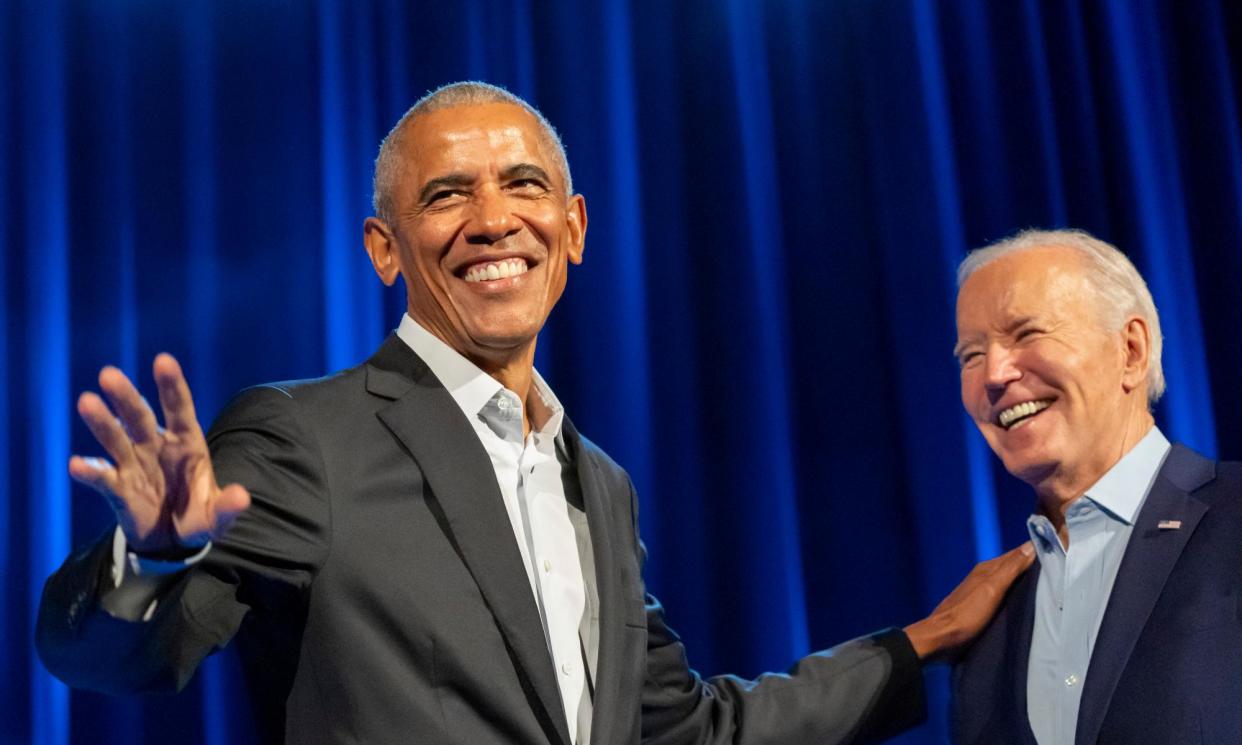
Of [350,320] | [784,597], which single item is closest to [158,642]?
[350,320]

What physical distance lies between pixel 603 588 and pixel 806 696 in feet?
2.08

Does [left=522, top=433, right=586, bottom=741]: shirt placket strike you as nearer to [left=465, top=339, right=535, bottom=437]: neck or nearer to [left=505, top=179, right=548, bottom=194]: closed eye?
[left=465, top=339, right=535, bottom=437]: neck

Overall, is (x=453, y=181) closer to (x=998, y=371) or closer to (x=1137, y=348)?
(x=998, y=371)

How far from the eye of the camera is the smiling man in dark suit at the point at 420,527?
4.28ft

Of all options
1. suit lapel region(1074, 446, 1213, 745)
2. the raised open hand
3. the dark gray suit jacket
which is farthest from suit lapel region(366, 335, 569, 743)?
suit lapel region(1074, 446, 1213, 745)

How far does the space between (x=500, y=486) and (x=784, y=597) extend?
5.55 ft

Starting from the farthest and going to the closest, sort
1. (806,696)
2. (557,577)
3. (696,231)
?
(696,231), (806,696), (557,577)

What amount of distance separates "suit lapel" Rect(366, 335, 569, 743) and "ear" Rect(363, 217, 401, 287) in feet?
0.76

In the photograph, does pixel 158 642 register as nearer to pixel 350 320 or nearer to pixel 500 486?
pixel 500 486

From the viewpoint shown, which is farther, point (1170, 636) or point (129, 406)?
point (1170, 636)

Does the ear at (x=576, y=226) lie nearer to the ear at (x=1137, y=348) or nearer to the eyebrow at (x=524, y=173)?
the eyebrow at (x=524, y=173)

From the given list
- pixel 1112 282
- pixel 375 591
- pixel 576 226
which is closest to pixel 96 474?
pixel 375 591

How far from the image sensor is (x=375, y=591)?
1.59 m

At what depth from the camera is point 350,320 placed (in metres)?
3.26
